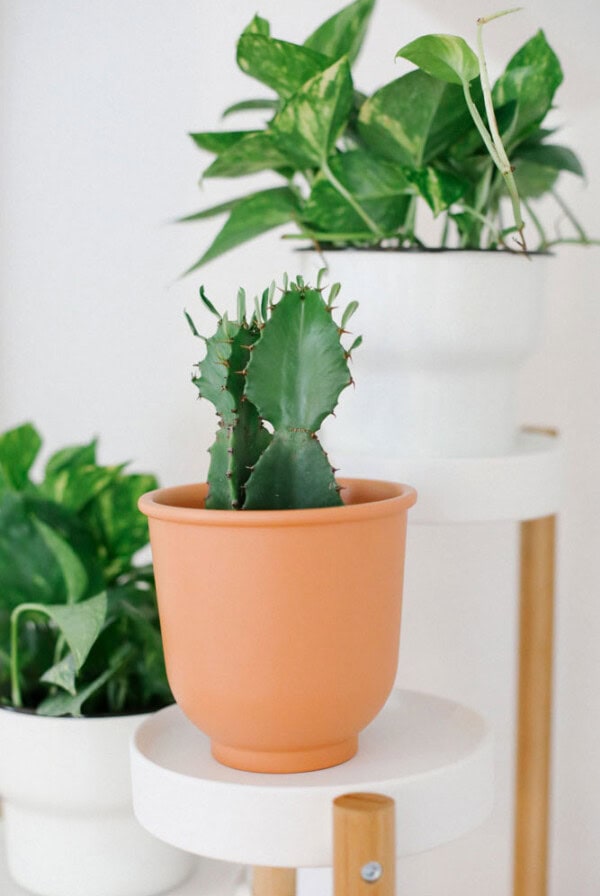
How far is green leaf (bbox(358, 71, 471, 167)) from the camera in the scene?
2.34 ft

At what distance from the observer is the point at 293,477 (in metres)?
0.60

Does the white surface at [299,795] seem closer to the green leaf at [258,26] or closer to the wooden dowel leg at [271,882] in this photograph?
the wooden dowel leg at [271,882]

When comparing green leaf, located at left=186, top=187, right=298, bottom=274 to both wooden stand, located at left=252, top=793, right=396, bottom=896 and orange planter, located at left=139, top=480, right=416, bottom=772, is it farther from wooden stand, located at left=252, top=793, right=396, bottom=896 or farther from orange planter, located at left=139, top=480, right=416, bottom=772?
wooden stand, located at left=252, top=793, right=396, bottom=896

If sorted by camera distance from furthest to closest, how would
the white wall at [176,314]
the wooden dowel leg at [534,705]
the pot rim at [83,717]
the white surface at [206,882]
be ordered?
the white wall at [176,314], the wooden dowel leg at [534,705], the white surface at [206,882], the pot rim at [83,717]

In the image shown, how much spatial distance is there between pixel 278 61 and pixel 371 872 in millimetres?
545

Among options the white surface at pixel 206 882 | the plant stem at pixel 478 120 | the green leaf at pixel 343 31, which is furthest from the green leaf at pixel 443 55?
the white surface at pixel 206 882

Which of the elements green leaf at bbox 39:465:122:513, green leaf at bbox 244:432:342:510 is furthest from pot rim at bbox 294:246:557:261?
green leaf at bbox 39:465:122:513

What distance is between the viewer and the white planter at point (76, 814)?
82 cm

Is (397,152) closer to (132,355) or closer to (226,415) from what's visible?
(226,415)

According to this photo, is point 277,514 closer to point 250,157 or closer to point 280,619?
point 280,619

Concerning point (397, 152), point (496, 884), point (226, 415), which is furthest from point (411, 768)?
point (496, 884)

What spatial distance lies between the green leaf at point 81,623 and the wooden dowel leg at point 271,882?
9.0 inches

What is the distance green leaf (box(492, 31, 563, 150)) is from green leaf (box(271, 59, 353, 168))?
0.11 m

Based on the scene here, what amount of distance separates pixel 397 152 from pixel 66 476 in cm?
43
